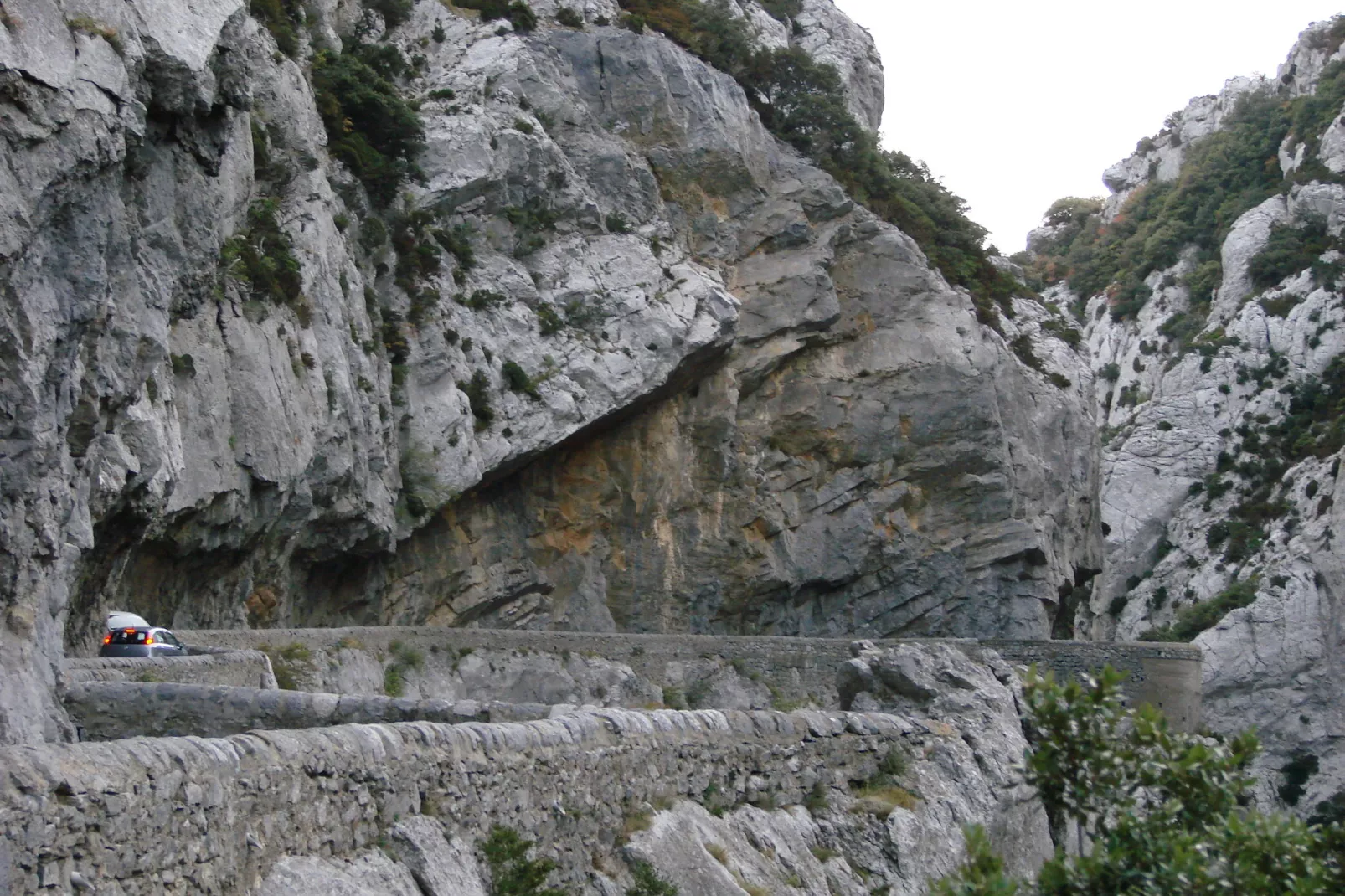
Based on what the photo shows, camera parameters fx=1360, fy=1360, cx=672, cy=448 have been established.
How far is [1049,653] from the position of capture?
102 feet

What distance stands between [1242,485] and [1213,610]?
9709 millimetres

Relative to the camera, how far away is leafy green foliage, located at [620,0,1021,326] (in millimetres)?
44500

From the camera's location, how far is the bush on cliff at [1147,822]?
654 cm

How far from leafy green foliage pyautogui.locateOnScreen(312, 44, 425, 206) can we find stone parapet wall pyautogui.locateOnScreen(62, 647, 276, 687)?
17.5m

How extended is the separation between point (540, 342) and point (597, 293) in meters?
2.38

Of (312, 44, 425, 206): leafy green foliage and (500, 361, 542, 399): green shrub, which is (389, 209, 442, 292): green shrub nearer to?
(312, 44, 425, 206): leafy green foliage

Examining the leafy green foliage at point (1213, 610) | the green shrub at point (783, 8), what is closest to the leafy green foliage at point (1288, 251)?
the leafy green foliage at point (1213, 610)

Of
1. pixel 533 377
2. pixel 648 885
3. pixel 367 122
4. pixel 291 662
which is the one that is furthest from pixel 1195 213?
pixel 648 885

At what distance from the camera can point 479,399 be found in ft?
105

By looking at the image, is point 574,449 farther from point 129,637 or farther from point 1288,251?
point 1288,251

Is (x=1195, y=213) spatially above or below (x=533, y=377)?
above

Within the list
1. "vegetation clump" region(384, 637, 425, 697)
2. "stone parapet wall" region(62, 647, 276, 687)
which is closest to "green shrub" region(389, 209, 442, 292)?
"vegetation clump" region(384, 637, 425, 697)

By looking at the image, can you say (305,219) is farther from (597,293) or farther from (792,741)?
(792,741)

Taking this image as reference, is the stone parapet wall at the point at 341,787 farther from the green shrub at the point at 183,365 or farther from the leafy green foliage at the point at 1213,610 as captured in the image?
the leafy green foliage at the point at 1213,610
